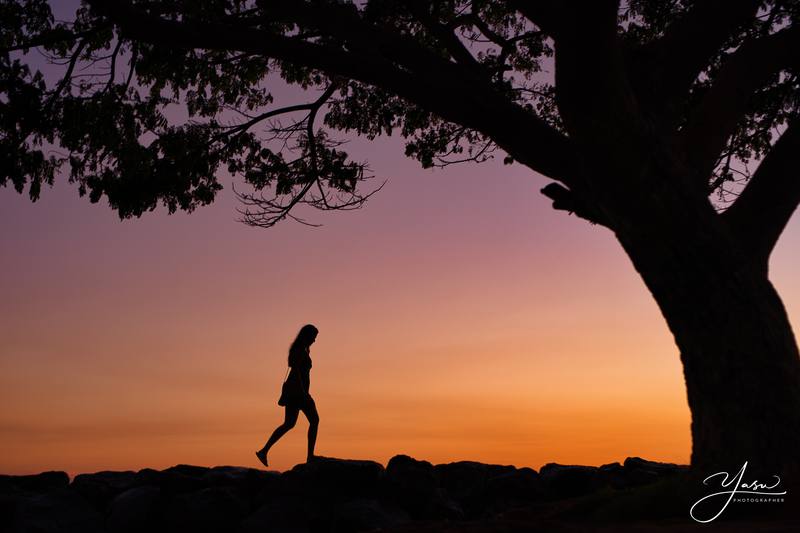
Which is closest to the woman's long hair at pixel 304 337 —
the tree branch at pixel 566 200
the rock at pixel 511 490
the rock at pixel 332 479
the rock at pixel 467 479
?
the rock at pixel 332 479

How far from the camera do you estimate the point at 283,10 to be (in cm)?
1002

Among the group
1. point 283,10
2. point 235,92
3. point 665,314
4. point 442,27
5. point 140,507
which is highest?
point 235,92

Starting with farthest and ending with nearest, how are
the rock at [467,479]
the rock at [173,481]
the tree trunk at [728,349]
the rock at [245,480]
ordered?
the rock at [467,479]
the rock at [173,481]
the rock at [245,480]
the tree trunk at [728,349]

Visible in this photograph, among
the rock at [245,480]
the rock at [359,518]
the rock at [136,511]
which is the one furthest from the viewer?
the rock at [245,480]

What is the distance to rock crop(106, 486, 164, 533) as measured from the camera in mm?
10984

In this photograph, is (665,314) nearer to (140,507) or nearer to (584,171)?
(584,171)

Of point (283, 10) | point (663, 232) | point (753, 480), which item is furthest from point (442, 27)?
point (753, 480)

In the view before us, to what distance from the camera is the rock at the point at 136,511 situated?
36.0ft

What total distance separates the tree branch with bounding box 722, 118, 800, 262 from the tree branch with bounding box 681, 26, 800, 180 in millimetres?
526

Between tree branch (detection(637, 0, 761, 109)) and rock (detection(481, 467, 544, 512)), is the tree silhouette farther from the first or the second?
rock (detection(481, 467, 544, 512))

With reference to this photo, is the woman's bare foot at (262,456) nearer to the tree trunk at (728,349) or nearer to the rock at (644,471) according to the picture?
the rock at (644,471)

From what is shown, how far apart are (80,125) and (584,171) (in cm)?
830

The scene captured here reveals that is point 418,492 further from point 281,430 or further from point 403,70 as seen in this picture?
point 403,70

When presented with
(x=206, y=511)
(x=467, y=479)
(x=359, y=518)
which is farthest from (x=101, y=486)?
(x=467, y=479)
